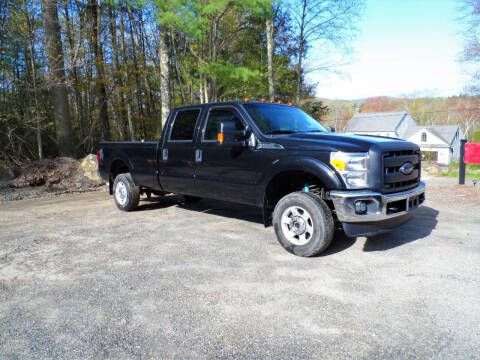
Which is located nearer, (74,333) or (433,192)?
(74,333)

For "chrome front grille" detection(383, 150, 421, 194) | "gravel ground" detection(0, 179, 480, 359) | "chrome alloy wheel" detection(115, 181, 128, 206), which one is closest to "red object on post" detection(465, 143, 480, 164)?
"gravel ground" detection(0, 179, 480, 359)

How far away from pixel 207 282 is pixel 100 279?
1.14 meters

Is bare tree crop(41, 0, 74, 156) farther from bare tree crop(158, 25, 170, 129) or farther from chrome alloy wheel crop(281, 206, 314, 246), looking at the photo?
chrome alloy wheel crop(281, 206, 314, 246)

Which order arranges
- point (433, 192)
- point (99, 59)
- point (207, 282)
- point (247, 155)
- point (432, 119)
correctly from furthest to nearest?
1. point (432, 119)
2. point (99, 59)
3. point (433, 192)
4. point (247, 155)
5. point (207, 282)

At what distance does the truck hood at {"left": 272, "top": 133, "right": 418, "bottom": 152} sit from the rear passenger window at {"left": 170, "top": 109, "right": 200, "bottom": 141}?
68.9 inches

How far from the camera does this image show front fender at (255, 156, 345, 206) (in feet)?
12.4

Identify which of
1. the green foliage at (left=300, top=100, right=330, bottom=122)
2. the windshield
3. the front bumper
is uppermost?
the green foliage at (left=300, top=100, right=330, bottom=122)

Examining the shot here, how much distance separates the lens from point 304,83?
21969 millimetres

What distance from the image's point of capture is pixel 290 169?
4.12 meters

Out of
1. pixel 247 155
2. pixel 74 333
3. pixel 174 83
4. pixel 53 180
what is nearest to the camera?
pixel 74 333

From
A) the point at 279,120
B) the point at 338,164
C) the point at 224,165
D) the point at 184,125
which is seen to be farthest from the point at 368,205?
the point at 184,125

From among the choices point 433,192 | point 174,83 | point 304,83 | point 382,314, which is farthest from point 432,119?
point 382,314

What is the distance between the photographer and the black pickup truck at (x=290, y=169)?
370 centimetres

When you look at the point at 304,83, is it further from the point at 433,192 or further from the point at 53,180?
the point at 53,180
